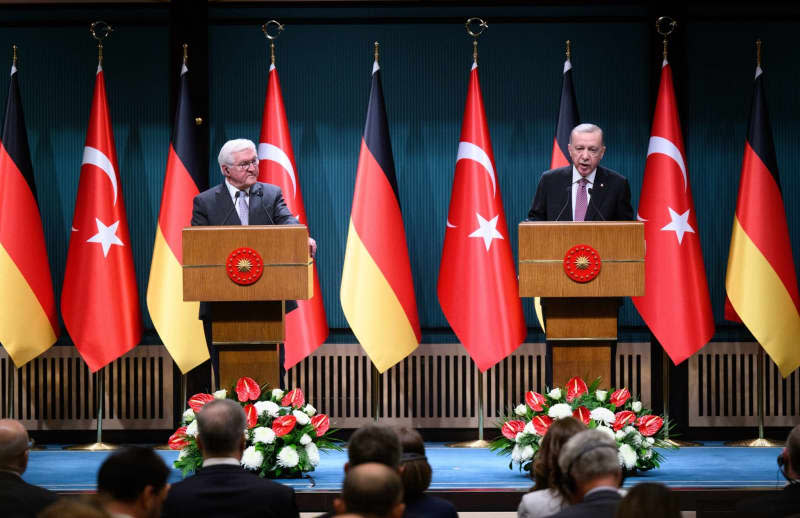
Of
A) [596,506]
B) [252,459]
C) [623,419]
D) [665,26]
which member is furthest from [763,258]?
[596,506]

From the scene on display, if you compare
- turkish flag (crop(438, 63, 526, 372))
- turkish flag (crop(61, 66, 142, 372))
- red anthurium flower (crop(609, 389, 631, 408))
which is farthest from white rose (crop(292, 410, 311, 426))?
turkish flag (crop(61, 66, 142, 372))

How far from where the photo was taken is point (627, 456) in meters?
5.40

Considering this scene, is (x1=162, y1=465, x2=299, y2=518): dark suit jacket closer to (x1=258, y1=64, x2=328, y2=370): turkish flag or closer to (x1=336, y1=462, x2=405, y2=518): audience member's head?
(x1=336, y1=462, x2=405, y2=518): audience member's head

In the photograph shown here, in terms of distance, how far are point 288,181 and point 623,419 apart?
2.94 metres

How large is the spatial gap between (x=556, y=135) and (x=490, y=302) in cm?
123

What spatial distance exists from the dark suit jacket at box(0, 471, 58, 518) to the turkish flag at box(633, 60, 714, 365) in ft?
15.4

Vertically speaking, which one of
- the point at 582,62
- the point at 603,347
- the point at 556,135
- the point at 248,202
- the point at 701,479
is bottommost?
the point at 701,479

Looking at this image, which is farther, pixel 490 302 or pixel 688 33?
pixel 688 33

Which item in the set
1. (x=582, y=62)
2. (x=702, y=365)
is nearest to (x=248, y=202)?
(x=582, y=62)

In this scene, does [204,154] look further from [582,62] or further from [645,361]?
[645,361]

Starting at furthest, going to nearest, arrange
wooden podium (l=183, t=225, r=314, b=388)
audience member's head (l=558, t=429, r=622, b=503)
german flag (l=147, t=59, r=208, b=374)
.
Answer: german flag (l=147, t=59, r=208, b=374), wooden podium (l=183, t=225, r=314, b=388), audience member's head (l=558, t=429, r=622, b=503)

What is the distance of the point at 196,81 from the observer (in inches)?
301

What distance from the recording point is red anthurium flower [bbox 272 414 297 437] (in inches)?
214

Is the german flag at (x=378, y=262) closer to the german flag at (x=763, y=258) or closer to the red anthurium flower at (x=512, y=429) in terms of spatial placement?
the red anthurium flower at (x=512, y=429)
